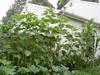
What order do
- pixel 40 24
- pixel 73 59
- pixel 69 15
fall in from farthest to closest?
pixel 69 15, pixel 73 59, pixel 40 24

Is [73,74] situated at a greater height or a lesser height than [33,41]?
lesser

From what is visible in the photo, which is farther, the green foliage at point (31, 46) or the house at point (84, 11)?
the house at point (84, 11)

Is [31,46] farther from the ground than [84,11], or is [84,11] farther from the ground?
[31,46]

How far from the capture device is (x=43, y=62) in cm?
613

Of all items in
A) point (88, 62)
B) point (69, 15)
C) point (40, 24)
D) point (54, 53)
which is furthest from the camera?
point (69, 15)

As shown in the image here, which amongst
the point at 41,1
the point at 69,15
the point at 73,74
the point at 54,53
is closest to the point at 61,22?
the point at 54,53

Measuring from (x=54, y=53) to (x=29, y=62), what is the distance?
125 cm

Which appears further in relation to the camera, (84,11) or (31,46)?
(84,11)

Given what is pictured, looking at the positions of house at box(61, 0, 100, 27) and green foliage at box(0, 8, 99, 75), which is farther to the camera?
house at box(61, 0, 100, 27)

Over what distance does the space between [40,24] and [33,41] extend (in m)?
0.52

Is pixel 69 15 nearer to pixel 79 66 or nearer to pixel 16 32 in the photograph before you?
pixel 79 66

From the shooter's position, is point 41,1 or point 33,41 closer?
point 33,41

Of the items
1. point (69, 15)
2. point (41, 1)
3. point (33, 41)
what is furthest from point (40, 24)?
point (41, 1)

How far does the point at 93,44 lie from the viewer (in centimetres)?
897
